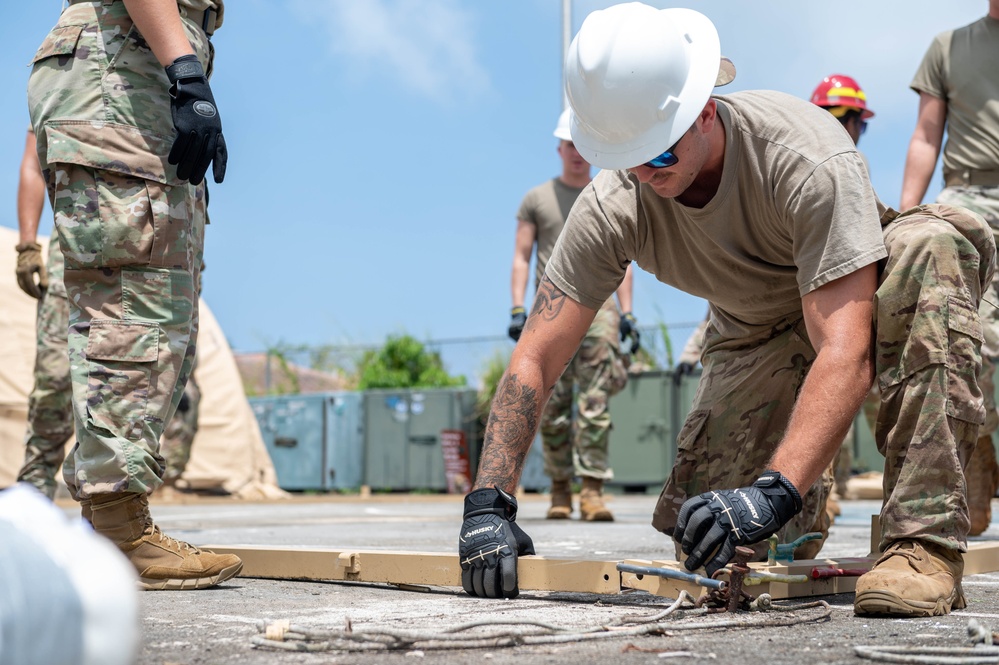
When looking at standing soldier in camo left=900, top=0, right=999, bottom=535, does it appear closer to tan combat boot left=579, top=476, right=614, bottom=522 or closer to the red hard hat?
the red hard hat

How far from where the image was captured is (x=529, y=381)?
2785mm

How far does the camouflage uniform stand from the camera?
268 cm

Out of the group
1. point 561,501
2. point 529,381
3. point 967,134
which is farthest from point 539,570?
point 561,501

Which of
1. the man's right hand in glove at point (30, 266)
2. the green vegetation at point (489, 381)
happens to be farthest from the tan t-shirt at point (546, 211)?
the green vegetation at point (489, 381)

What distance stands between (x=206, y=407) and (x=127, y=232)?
384 inches

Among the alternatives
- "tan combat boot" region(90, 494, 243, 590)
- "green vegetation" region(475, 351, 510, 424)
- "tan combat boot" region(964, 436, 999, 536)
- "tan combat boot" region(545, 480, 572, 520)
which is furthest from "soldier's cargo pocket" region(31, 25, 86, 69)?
"green vegetation" region(475, 351, 510, 424)

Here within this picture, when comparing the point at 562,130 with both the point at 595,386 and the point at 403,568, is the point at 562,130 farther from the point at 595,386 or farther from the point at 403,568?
the point at 403,568

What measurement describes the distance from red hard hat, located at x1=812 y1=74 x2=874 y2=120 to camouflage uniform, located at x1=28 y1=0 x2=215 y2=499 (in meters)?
3.80

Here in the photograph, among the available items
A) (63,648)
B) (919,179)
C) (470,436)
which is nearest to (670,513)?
(63,648)

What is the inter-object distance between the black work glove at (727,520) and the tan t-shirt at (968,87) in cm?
278

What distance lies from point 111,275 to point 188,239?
203mm

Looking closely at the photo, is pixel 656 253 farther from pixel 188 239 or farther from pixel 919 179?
pixel 919 179

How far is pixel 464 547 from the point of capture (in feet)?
8.32

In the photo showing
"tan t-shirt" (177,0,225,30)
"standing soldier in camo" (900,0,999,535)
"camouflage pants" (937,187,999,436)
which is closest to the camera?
"tan t-shirt" (177,0,225,30)
